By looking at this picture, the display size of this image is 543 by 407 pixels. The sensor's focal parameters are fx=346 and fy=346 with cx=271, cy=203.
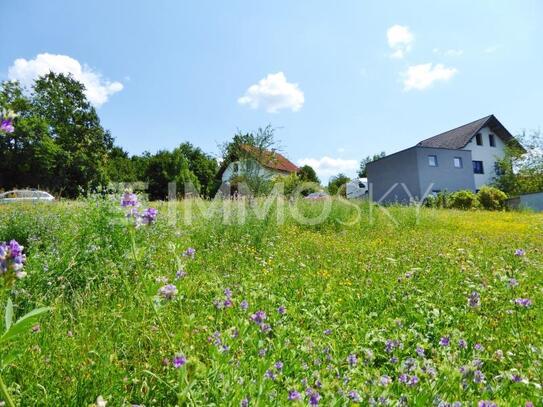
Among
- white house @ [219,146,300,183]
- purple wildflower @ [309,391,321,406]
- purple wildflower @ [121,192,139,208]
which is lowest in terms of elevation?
purple wildflower @ [309,391,321,406]

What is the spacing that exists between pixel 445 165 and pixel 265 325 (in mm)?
26598

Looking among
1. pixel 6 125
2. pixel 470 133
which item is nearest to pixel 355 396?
pixel 6 125

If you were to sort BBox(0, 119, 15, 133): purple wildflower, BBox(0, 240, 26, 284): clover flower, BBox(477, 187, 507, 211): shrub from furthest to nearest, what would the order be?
BBox(477, 187, 507, 211): shrub
BBox(0, 119, 15, 133): purple wildflower
BBox(0, 240, 26, 284): clover flower

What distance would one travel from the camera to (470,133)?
94.4 ft

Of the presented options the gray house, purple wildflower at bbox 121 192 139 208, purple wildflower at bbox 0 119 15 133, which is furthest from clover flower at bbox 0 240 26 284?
the gray house

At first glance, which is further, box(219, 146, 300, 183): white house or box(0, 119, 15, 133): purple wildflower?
box(219, 146, 300, 183): white house

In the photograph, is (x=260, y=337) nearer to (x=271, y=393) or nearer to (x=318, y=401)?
(x=271, y=393)

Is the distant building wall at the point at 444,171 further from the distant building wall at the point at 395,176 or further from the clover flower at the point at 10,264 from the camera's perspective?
the clover flower at the point at 10,264

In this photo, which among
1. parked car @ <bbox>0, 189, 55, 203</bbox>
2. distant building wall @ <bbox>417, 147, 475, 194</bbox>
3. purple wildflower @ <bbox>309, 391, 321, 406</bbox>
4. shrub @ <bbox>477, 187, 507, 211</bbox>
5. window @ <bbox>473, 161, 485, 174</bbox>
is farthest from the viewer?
window @ <bbox>473, 161, 485, 174</bbox>

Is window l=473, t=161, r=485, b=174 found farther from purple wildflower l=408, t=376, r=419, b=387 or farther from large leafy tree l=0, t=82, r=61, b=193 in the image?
large leafy tree l=0, t=82, r=61, b=193

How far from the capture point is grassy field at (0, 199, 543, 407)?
5.76 ft

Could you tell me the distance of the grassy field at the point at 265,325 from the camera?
1756 millimetres

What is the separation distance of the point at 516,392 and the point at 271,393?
1.46 m

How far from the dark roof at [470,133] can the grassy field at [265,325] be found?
2677cm
